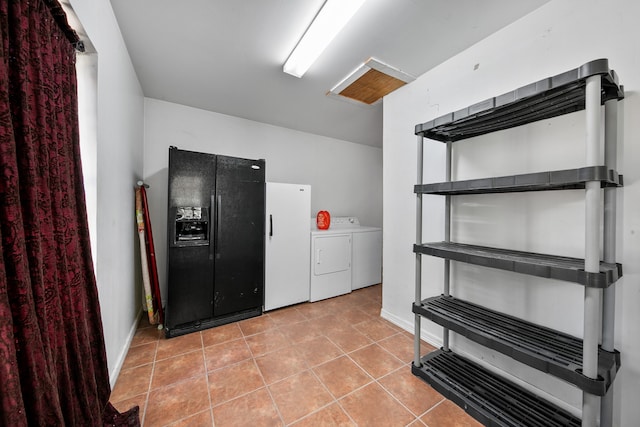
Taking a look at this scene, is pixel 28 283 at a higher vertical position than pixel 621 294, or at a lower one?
higher

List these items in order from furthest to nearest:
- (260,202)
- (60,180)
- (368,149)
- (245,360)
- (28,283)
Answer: (368,149) < (260,202) < (245,360) < (60,180) < (28,283)

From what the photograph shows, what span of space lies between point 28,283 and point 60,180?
0.46 metres

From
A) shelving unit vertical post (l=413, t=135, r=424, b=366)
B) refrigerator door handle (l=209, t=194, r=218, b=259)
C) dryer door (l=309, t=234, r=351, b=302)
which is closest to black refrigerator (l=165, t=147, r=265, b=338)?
refrigerator door handle (l=209, t=194, r=218, b=259)

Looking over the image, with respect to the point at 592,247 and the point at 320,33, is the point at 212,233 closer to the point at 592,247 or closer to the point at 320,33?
the point at 320,33

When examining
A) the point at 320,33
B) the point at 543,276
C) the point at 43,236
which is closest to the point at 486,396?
the point at 543,276

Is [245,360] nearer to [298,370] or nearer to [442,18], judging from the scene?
[298,370]

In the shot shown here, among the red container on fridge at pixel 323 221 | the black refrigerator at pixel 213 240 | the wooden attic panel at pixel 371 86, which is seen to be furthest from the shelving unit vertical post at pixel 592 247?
the red container on fridge at pixel 323 221

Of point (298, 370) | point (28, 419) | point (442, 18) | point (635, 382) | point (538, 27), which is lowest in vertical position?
point (298, 370)

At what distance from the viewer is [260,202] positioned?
2.85 metres

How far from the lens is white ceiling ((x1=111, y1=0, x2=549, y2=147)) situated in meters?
1.60

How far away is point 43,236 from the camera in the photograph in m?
0.92

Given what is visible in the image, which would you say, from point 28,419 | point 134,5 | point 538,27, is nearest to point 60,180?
point 28,419

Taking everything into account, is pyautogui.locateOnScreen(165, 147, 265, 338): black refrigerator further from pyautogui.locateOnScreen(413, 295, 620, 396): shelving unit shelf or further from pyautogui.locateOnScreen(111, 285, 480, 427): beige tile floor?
pyautogui.locateOnScreen(413, 295, 620, 396): shelving unit shelf

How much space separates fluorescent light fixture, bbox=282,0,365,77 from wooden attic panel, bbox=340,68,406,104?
0.60 metres
